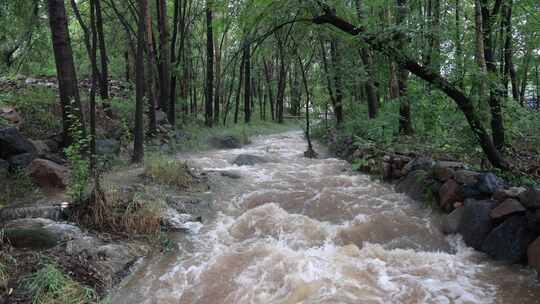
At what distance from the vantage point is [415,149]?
902 cm

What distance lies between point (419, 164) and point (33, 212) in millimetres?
7153

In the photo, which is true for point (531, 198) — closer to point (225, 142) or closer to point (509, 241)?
point (509, 241)

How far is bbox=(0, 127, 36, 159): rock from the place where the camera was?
7016mm

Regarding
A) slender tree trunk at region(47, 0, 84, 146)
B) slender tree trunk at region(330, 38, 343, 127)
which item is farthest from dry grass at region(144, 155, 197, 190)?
slender tree trunk at region(330, 38, 343, 127)

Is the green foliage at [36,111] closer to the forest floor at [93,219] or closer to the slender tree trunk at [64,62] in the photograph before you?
the forest floor at [93,219]

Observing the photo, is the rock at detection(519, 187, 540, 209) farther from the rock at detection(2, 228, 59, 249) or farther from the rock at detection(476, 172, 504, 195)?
the rock at detection(2, 228, 59, 249)

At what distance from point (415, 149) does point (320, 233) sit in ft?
14.5

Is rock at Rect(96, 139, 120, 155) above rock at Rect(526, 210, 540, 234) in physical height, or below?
above

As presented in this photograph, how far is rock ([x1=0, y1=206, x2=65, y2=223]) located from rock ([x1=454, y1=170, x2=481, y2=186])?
6.38m

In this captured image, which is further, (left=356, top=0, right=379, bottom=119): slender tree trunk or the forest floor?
(left=356, top=0, right=379, bottom=119): slender tree trunk

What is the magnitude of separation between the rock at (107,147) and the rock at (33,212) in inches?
156

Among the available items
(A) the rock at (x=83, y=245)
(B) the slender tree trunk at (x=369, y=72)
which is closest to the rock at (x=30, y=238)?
(A) the rock at (x=83, y=245)

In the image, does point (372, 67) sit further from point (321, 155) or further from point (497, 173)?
point (321, 155)

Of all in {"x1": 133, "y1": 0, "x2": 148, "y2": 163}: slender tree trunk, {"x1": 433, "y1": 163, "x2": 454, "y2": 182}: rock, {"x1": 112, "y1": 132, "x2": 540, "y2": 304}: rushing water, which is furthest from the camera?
{"x1": 133, "y1": 0, "x2": 148, "y2": 163}: slender tree trunk
